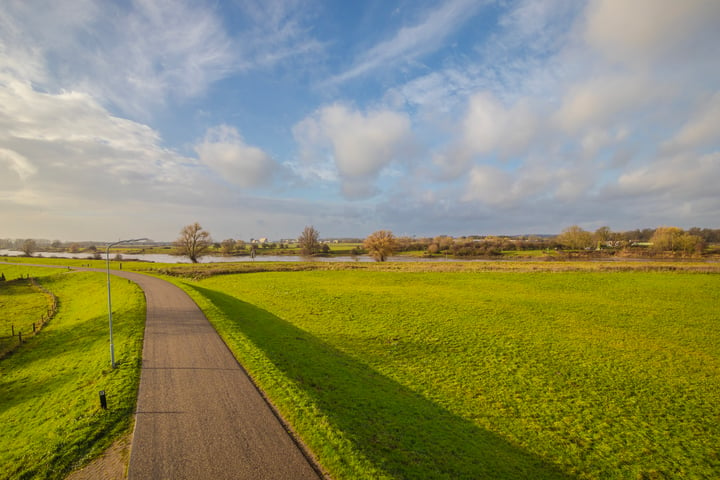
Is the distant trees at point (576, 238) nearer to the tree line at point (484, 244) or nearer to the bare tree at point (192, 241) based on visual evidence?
the tree line at point (484, 244)

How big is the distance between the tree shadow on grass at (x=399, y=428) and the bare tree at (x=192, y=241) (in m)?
88.0

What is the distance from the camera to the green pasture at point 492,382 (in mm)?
8477

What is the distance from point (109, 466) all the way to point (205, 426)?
226 cm

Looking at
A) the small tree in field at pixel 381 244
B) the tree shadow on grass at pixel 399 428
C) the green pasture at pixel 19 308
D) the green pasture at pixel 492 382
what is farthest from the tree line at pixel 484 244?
the tree shadow on grass at pixel 399 428

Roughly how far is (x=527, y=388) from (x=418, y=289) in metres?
24.4

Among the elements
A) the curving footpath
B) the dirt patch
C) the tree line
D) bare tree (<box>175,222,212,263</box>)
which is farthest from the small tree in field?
the dirt patch

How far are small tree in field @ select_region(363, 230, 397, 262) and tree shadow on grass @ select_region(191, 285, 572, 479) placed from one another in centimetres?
7135

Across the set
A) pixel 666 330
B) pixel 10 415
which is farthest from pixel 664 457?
pixel 10 415

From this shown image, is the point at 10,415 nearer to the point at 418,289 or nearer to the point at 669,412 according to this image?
the point at 669,412

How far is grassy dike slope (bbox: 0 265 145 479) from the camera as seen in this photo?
830 centimetres

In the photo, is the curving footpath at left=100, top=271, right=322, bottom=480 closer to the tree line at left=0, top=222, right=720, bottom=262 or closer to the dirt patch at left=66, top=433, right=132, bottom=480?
the dirt patch at left=66, top=433, right=132, bottom=480

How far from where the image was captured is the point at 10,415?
11.6 m

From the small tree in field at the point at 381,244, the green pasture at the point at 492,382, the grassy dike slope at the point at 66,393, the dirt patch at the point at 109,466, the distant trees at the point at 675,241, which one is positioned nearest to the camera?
the dirt patch at the point at 109,466

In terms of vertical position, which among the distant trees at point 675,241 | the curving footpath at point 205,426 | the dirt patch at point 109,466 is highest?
the distant trees at point 675,241
